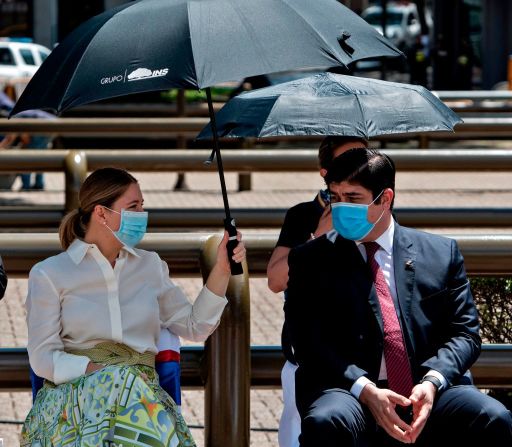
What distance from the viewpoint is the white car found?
93.2ft

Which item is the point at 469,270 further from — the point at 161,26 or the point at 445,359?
the point at 161,26

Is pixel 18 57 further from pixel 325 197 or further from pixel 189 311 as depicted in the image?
pixel 189 311

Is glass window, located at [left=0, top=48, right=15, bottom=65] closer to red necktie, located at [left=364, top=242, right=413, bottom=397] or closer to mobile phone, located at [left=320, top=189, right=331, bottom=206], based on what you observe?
mobile phone, located at [left=320, top=189, right=331, bottom=206]

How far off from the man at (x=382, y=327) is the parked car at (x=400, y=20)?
32453mm

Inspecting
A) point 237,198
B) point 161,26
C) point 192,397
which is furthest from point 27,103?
point 237,198

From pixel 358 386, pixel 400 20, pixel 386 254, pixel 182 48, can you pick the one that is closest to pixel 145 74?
pixel 182 48

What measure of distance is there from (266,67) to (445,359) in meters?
1.14

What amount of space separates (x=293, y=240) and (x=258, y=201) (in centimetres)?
980

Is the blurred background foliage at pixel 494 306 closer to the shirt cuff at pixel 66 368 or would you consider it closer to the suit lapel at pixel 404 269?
the suit lapel at pixel 404 269

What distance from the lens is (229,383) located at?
441 centimetres

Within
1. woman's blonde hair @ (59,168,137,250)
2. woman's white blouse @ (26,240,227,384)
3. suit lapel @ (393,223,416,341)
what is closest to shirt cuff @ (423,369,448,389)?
suit lapel @ (393,223,416,341)

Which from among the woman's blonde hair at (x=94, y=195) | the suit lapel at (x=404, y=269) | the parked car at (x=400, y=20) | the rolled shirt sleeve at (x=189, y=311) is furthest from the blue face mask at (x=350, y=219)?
the parked car at (x=400, y=20)

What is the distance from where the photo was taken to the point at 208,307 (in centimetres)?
431

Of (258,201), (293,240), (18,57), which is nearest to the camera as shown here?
(293,240)
